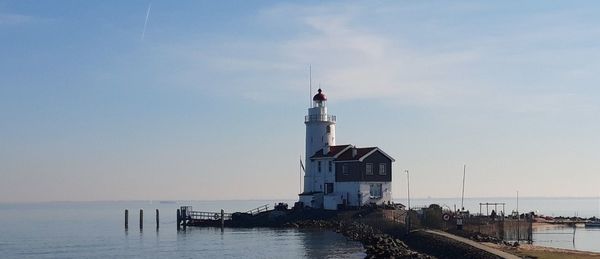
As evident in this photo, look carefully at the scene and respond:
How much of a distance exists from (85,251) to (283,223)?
21548 mm

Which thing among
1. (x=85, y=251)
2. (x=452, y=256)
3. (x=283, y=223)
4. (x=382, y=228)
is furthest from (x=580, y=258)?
(x=283, y=223)

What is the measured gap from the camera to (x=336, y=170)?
79062 millimetres

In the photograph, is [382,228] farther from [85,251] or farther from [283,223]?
[85,251]

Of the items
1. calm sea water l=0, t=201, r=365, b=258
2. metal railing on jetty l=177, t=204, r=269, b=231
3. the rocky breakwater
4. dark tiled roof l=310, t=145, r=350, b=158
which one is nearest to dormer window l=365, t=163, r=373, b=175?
dark tiled roof l=310, t=145, r=350, b=158

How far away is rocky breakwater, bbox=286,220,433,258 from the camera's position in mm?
46438

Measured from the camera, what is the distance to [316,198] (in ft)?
264

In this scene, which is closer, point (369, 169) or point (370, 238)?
point (370, 238)

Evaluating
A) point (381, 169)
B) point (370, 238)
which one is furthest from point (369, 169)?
point (370, 238)

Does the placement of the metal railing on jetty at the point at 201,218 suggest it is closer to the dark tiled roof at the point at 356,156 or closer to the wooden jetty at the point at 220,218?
the wooden jetty at the point at 220,218

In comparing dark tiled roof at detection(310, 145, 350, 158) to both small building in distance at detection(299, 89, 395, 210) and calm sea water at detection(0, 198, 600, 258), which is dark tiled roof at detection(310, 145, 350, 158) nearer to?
small building in distance at detection(299, 89, 395, 210)

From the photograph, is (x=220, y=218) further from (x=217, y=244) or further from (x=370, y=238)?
(x=370, y=238)

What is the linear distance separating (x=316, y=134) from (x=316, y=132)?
21cm

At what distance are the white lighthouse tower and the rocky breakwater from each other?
267 inches

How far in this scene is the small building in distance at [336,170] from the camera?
254 ft
